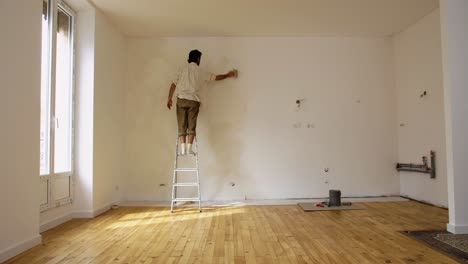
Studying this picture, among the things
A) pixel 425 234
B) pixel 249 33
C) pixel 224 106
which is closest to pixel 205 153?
pixel 224 106

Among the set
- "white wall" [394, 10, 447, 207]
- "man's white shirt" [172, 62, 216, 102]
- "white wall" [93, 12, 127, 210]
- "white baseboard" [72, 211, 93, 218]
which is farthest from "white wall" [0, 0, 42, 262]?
"white wall" [394, 10, 447, 207]

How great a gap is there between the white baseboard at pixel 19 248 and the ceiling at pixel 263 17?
292 cm

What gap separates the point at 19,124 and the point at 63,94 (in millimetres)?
1376

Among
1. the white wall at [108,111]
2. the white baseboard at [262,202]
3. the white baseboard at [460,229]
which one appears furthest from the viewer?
the white baseboard at [262,202]

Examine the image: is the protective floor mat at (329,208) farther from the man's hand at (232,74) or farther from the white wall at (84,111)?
the white wall at (84,111)

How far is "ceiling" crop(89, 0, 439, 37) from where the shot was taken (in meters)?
3.93

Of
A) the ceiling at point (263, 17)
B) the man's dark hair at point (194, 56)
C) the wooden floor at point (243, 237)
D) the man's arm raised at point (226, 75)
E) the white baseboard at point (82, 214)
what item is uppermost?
the ceiling at point (263, 17)

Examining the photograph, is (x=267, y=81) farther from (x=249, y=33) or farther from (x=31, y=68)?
(x=31, y=68)

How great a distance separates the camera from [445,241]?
2.72m

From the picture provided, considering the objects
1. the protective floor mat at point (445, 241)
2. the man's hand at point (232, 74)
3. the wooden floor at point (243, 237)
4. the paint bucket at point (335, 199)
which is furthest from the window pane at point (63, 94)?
the protective floor mat at point (445, 241)

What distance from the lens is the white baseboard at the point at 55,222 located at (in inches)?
125

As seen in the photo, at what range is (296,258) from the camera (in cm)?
236

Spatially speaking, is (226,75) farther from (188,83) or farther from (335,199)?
(335,199)

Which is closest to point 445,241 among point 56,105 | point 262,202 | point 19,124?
point 262,202
